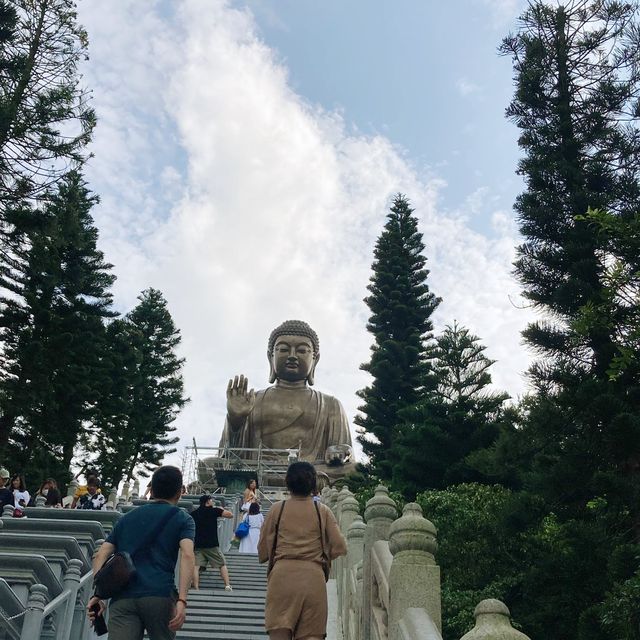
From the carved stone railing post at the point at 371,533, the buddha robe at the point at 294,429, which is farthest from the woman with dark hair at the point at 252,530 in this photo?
the buddha robe at the point at 294,429

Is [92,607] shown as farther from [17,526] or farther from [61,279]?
[61,279]

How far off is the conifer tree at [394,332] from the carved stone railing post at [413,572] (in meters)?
15.4

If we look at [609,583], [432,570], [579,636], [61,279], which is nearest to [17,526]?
[432,570]

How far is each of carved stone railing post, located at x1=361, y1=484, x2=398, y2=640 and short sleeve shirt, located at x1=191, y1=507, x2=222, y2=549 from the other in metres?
2.69

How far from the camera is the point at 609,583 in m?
8.11

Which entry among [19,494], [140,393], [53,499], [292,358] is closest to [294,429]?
[292,358]

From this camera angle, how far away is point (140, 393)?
2731 centimetres

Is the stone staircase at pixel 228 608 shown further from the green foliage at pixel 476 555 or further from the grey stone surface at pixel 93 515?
the green foliage at pixel 476 555

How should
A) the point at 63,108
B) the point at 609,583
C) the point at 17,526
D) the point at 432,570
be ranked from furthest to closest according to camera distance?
the point at 63,108
the point at 609,583
the point at 17,526
the point at 432,570

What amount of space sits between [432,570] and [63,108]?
12.1m

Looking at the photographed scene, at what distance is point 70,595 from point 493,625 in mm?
2902

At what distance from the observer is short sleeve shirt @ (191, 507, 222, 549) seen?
7.58 m

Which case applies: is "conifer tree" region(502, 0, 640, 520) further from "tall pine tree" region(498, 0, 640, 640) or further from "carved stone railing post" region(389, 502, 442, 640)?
"carved stone railing post" region(389, 502, 442, 640)

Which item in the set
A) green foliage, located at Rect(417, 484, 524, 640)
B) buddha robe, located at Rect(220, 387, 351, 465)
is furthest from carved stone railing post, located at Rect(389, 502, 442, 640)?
buddha robe, located at Rect(220, 387, 351, 465)
